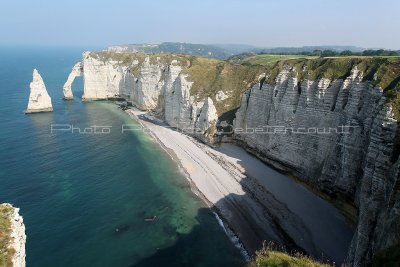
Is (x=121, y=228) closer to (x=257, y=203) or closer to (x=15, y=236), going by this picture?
(x=257, y=203)

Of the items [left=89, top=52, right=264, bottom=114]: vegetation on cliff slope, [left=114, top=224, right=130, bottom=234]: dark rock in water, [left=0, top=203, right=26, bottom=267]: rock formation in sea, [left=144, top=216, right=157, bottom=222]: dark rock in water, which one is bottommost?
[left=114, top=224, right=130, bottom=234]: dark rock in water

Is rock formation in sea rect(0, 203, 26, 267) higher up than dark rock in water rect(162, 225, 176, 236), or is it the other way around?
rock formation in sea rect(0, 203, 26, 267)

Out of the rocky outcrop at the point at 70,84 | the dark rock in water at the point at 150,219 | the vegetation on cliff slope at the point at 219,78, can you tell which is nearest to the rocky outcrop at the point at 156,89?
the vegetation on cliff slope at the point at 219,78

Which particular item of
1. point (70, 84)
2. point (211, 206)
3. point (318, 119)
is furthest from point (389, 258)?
point (70, 84)

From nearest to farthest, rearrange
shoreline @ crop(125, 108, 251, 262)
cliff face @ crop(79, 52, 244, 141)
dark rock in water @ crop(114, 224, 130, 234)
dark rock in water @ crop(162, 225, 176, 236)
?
1. shoreline @ crop(125, 108, 251, 262)
2. dark rock in water @ crop(114, 224, 130, 234)
3. dark rock in water @ crop(162, 225, 176, 236)
4. cliff face @ crop(79, 52, 244, 141)

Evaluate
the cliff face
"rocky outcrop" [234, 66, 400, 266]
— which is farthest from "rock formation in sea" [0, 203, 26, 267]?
the cliff face

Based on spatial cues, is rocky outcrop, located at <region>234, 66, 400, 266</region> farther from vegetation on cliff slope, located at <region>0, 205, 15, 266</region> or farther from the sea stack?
the sea stack

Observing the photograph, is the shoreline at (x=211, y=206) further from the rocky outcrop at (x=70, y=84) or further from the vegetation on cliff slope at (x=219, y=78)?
the rocky outcrop at (x=70, y=84)

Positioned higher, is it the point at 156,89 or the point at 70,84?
the point at 156,89
